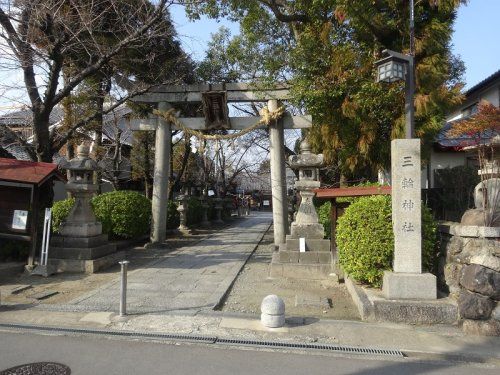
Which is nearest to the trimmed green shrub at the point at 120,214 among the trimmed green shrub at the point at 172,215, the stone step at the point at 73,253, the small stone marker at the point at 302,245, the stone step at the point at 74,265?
the stone step at the point at 73,253

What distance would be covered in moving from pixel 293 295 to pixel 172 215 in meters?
11.6

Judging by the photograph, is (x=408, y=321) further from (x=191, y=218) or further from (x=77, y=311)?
(x=191, y=218)

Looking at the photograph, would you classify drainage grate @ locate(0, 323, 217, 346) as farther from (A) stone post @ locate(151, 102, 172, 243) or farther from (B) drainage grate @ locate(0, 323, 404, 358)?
(A) stone post @ locate(151, 102, 172, 243)

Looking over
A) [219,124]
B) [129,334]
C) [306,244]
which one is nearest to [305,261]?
[306,244]

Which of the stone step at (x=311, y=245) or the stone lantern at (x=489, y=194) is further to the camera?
the stone step at (x=311, y=245)

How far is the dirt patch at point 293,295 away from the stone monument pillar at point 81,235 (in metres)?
3.58

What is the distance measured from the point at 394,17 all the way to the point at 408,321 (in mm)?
7955

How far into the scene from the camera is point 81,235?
10.2 metres

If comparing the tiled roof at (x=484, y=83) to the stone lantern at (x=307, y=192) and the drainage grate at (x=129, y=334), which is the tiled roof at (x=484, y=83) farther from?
the drainage grate at (x=129, y=334)

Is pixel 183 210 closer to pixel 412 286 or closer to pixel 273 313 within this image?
pixel 273 313

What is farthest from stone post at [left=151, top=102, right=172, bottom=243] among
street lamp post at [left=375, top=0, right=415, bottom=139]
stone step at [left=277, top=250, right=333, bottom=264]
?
street lamp post at [left=375, top=0, right=415, bottom=139]

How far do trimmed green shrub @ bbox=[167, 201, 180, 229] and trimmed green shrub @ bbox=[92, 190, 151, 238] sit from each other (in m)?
4.09

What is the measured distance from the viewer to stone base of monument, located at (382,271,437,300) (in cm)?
644

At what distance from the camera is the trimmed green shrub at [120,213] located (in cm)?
1355
